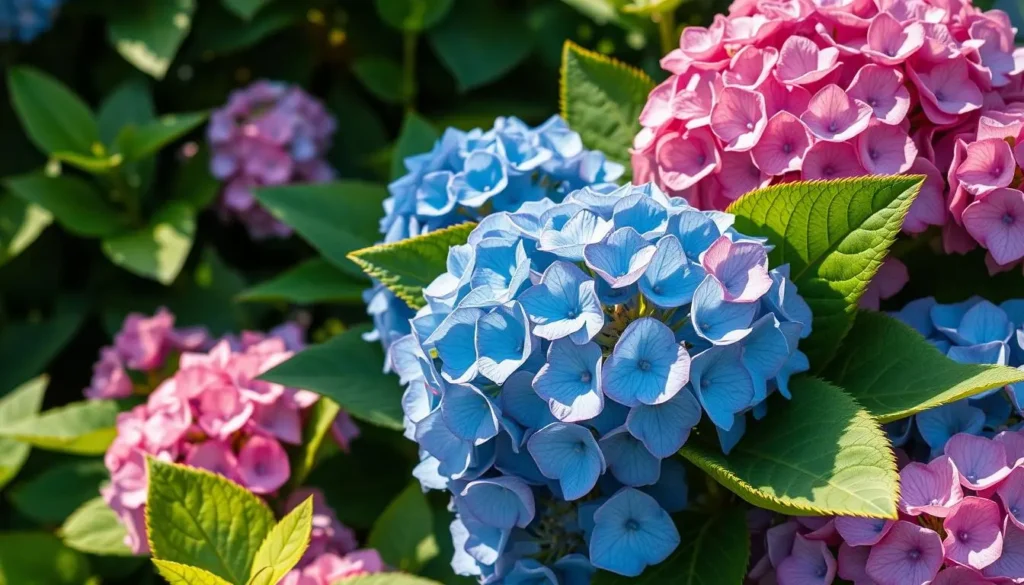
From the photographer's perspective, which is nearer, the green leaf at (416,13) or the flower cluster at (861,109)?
the flower cluster at (861,109)

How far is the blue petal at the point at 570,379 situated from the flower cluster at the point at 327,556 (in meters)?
0.31

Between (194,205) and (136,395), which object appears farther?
(194,205)

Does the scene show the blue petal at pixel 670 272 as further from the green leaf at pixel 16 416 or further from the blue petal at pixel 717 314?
the green leaf at pixel 16 416

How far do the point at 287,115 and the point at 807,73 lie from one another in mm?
1228

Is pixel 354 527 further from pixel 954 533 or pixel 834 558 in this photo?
pixel 954 533

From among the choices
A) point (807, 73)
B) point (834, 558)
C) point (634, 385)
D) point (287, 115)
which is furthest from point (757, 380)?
point (287, 115)

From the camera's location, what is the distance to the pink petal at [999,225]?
1.15m

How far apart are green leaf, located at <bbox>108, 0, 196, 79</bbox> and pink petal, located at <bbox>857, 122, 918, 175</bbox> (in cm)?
141

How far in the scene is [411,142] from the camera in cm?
163

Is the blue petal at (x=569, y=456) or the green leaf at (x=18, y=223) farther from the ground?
the blue petal at (x=569, y=456)

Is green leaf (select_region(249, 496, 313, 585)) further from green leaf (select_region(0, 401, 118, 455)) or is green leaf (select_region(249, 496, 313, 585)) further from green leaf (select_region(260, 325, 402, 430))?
green leaf (select_region(0, 401, 118, 455))

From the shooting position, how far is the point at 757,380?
3.34 feet

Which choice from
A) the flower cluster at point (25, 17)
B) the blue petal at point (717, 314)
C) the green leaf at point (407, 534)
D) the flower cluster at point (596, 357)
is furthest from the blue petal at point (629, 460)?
the flower cluster at point (25, 17)

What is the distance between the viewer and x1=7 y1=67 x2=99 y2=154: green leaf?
1.98 metres
